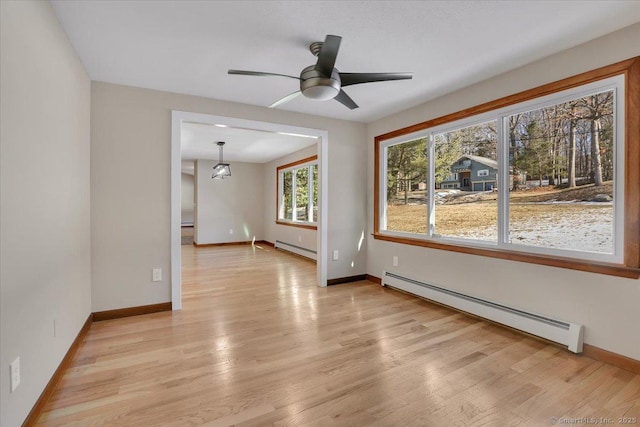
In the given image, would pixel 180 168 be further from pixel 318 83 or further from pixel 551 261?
pixel 551 261

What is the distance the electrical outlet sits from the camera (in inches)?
53.9

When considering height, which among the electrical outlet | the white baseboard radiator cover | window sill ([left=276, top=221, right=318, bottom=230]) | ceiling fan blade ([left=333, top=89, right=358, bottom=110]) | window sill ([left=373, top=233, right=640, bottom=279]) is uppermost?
ceiling fan blade ([left=333, top=89, right=358, bottom=110])

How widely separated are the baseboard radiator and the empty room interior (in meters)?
2.06

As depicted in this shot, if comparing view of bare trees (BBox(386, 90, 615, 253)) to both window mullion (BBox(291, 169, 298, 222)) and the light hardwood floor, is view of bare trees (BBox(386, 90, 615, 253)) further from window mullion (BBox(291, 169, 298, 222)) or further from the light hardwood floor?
window mullion (BBox(291, 169, 298, 222))

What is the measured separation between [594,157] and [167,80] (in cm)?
382

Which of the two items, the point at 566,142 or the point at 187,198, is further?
the point at 187,198

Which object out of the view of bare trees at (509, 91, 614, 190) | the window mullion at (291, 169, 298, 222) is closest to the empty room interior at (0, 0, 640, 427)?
the view of bare trees at (509, 91, 614, 190)

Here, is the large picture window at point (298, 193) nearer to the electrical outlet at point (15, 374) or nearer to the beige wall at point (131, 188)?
the beige wall at point (131, 188)

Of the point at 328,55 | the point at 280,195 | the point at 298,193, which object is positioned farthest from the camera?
the point at 280,195

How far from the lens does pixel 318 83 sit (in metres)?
2.17

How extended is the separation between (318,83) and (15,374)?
92.4 inches

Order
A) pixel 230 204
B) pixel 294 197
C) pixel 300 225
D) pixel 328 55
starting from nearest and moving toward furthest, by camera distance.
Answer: pixel 328 55
pixel 300 225
pixel 294 197
pixel 230 204

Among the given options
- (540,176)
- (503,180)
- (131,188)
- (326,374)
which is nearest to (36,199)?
(131,188)

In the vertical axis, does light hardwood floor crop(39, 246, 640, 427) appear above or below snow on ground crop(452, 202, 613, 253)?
below
